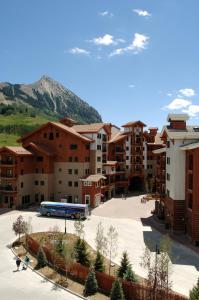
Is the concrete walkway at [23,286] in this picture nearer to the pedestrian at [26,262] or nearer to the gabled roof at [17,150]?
the pedestrian at [26,262]

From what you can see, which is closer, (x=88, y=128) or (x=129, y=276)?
(x=129, y=276)

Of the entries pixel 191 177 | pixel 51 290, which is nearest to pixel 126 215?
pixel 191 177

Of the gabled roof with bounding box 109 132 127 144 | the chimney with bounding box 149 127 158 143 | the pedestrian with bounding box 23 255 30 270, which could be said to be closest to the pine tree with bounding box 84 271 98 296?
the pedestrian with bounding box 23 255 30 270

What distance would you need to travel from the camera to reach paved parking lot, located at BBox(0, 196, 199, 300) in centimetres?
3016

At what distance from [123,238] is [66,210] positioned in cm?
1451

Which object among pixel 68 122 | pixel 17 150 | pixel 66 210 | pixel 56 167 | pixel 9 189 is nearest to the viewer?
pixel 66 210

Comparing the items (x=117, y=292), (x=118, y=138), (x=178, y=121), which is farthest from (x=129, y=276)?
(x=118, y=138)

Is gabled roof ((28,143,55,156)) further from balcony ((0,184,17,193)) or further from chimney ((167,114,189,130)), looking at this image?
chimney ((167,114,189,130))

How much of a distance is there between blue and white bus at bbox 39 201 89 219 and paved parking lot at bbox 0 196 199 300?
1465mm

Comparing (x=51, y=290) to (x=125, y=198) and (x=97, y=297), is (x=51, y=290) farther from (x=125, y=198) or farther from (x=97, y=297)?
(x=125, y=198)

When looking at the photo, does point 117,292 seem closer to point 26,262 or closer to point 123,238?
point 26,262

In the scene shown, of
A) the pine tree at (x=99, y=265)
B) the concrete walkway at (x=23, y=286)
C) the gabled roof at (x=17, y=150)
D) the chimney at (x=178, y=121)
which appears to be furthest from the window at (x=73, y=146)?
the pine tree at (x=99, y=265)

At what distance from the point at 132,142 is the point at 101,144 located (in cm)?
1741

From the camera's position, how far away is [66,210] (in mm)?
56094
